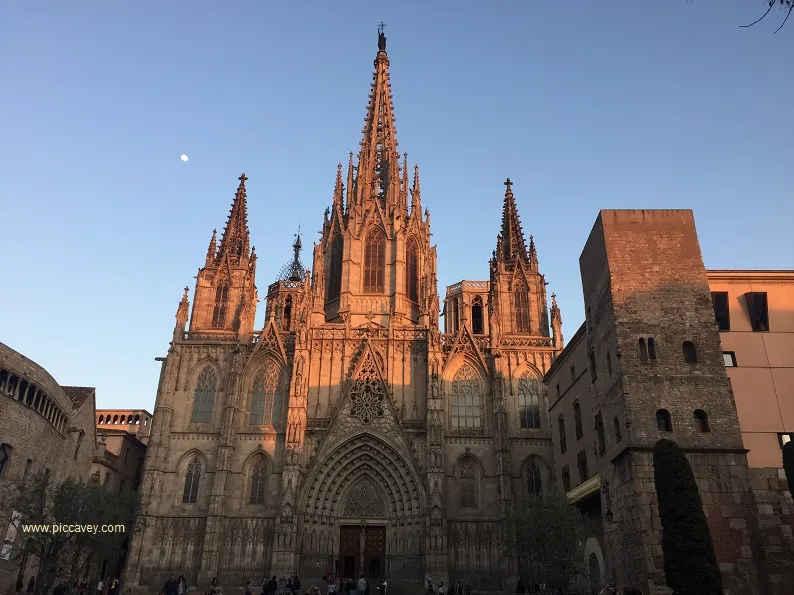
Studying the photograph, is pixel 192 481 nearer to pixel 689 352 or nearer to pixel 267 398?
pixel 267 398

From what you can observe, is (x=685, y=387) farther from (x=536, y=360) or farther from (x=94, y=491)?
(x=94, y=491)

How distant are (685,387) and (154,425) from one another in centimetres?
2995

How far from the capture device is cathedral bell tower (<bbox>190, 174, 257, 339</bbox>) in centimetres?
4341

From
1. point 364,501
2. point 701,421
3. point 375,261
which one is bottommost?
point 364,501

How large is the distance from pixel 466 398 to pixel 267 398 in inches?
484

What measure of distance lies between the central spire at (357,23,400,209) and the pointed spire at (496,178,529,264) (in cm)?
857

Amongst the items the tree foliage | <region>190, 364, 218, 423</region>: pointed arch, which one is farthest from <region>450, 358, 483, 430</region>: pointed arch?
the tree foliage

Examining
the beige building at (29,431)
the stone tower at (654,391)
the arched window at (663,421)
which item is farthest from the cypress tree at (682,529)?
the beige building at (29,431)

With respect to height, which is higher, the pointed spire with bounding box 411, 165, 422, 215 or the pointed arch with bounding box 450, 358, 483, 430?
the pointed spire with bounding box 411, 165, 422, 215

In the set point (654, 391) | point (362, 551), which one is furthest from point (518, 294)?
point (654, 391)

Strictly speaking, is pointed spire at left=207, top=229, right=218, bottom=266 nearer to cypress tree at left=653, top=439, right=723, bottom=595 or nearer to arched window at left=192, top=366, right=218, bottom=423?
arched window at left=192, top=366, right=218, bottom=423

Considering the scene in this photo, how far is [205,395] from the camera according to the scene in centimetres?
4081

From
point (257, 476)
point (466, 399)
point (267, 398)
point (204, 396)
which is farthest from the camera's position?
point (204, 396)

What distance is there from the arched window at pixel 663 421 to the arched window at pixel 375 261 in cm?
2523
